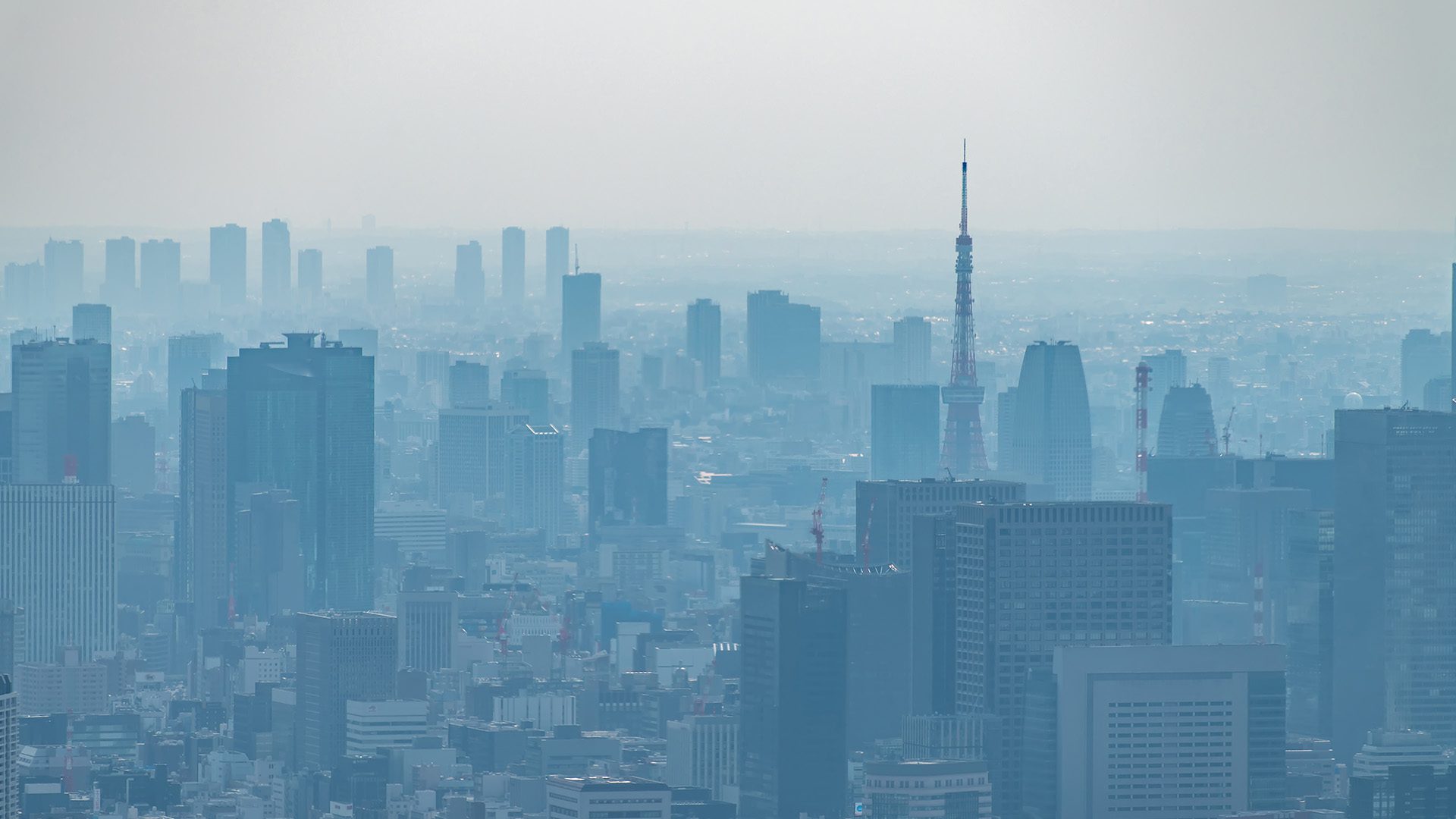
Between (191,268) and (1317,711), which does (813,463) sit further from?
(1317,711)

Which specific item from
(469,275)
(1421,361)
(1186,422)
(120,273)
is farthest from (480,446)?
(1421,361)

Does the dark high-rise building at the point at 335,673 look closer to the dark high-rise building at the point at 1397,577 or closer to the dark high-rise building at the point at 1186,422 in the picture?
Result: the dark high-rise building at the point at 1397,577

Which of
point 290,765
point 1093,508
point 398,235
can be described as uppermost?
point 398,235

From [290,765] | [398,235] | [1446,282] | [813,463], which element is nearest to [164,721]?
[290,765]

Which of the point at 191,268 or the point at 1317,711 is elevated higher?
the point at 191,268

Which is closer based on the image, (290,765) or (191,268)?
(290,765)

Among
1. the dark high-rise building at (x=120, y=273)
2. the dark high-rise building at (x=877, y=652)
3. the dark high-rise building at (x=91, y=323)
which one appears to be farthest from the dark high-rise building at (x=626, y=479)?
the dark high-rise building at (x=877, y=652)

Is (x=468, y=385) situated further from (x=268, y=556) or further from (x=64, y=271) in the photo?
(x=64, y=271)
